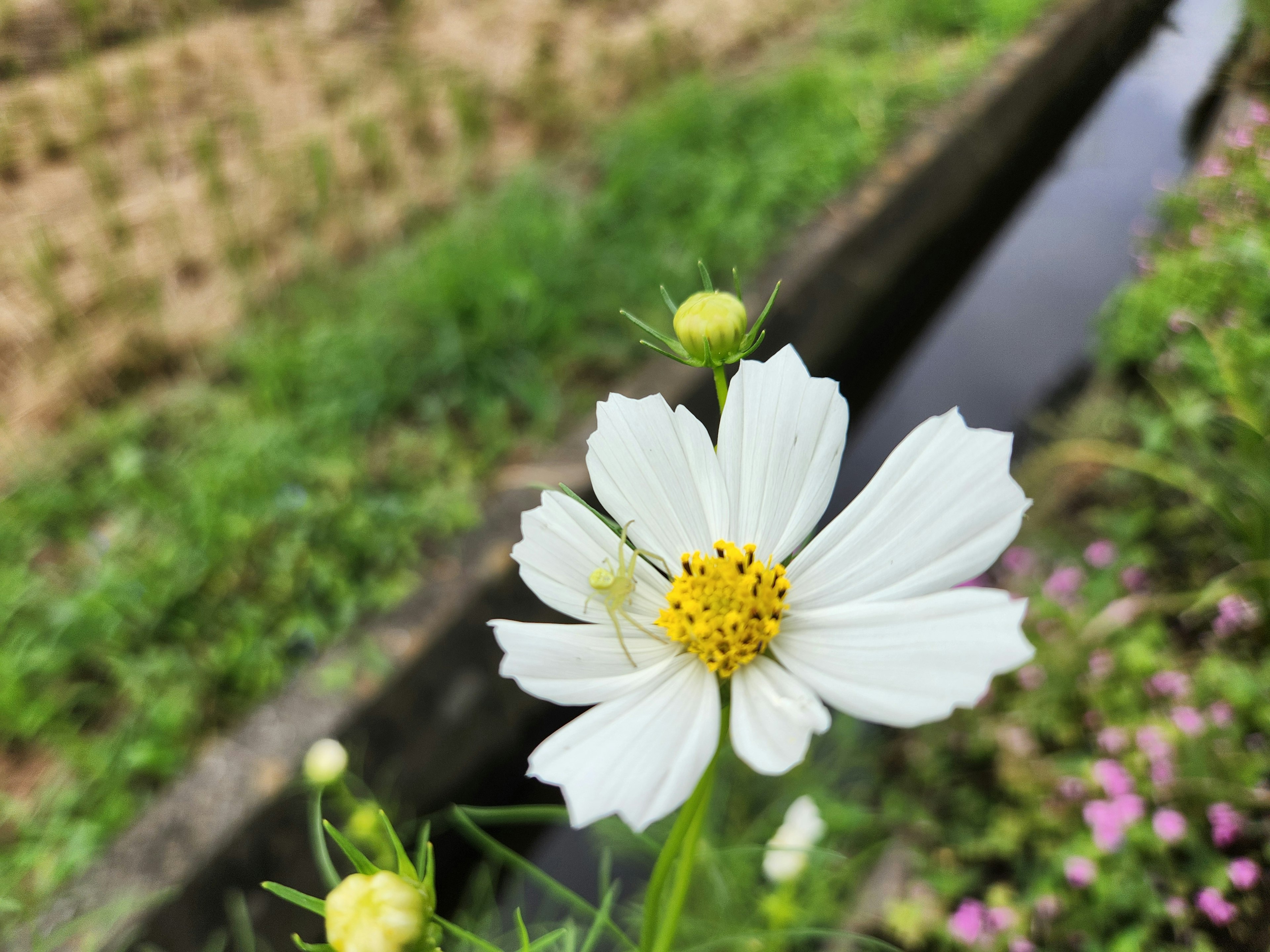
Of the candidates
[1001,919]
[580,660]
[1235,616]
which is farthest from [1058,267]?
[580,660]

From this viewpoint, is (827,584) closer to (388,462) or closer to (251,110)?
(388,462)

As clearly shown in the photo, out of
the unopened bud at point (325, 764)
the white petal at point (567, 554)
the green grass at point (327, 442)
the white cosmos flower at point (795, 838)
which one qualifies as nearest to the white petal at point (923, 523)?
the white petal at point (567, 554)

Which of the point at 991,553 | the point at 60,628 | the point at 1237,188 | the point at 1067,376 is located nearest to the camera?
the point at 991,553

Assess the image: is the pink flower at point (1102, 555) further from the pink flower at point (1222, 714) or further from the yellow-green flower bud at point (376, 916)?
the yellow-green flower bud at point (376, 916)

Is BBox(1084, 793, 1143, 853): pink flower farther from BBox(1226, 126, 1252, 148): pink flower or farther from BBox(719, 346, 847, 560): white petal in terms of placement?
BBox(1226, 126, 1252, 148): pink flower

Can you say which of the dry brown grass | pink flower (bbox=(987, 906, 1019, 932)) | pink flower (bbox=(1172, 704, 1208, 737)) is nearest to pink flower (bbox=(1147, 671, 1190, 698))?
pink flower (bbox=(1172, 704, 1208, 737))

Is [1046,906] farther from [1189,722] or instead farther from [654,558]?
[654,558]

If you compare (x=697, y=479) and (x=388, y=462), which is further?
(x=388, y=462)

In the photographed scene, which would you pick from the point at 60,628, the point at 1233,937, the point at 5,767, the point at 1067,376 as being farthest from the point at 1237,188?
the point at 5,767
